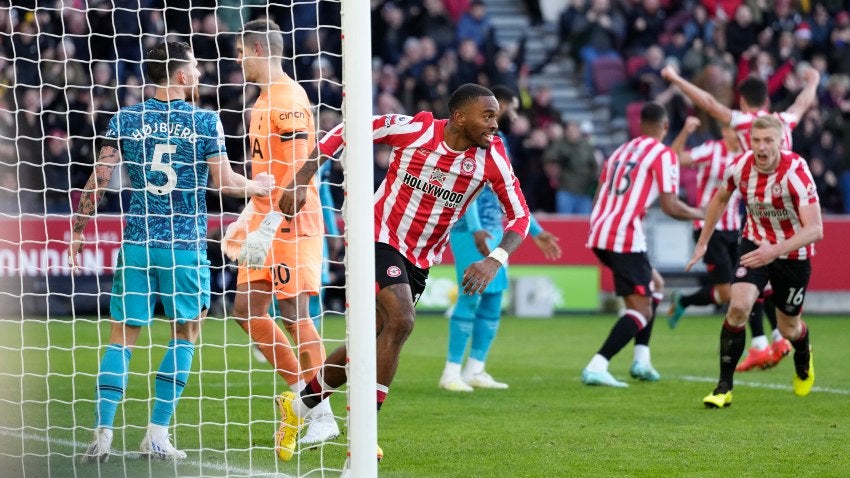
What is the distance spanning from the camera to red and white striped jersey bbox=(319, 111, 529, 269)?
652 centimetres

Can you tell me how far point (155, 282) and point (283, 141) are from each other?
47.0 inches

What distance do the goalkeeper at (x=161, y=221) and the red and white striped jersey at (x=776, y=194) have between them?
12.8 ft

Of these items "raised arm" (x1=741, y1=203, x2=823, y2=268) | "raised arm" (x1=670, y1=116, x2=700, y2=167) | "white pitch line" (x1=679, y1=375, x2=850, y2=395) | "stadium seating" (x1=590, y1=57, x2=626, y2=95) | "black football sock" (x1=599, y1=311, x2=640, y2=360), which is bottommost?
"white pitch line" (x1=679, y1=375, x2=850, y2=395)

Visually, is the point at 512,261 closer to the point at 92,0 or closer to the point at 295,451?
the point at 92,0

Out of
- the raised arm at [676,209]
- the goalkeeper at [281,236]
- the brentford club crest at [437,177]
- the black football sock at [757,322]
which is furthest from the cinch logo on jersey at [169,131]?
the black football sock at [757,322]

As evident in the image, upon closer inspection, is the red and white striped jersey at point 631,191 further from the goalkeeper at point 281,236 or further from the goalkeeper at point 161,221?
the goalkeeper at point 161,221

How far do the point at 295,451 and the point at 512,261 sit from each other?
435 inches

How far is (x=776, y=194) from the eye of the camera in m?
8.52

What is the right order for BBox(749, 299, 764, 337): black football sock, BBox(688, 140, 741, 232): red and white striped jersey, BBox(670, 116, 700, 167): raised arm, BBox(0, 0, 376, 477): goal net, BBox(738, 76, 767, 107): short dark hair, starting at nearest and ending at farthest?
BBox(0, 0, 376, 477): goal net < BBox(738, 76, 767, 107): short dark hair < BBox(670, 116, 700, 167): raised arm < BBox(749, 299, 764, 337): black football sock < BBox(688, 140, 741, 232): red and white striped jersey

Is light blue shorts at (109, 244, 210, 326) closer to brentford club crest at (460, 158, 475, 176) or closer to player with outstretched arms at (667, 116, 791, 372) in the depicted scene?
brentford club crest at (460, 158, 475, 176)

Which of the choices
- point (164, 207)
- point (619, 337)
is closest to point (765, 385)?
point (619, 337)

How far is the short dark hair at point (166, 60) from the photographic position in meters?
6.46

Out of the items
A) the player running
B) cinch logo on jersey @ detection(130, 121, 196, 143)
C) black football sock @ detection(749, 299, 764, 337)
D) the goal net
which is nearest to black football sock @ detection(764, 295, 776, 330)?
black football sock @ detection(749, 299, 764, 337)

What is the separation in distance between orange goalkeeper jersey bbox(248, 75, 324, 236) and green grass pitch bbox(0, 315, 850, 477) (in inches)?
37.7
